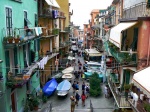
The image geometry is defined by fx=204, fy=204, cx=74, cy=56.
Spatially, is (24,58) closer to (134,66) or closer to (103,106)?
(103,106)

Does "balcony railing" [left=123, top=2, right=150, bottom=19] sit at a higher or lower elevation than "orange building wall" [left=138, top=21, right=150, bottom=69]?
higher

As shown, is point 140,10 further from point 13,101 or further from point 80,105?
point 13,101

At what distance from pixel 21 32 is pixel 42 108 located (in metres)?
8.55

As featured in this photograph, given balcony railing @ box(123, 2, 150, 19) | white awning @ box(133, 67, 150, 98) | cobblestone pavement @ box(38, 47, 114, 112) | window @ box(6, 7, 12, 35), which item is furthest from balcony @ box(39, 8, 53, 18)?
white awning @ box(133, 67, 150, 98)

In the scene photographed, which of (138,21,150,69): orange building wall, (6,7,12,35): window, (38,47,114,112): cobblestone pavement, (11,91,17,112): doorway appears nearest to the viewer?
(138,21,150,69): orange building wall

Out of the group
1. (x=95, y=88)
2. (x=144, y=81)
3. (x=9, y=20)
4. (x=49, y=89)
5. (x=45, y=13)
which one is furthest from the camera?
(x=45, y=13)

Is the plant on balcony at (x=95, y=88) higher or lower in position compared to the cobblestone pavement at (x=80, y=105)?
higher

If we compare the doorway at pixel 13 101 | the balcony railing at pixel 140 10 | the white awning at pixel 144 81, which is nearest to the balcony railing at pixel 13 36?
the doorway at pixel 13 101

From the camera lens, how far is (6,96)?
16766 mm

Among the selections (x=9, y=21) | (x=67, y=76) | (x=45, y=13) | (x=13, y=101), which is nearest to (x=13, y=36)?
(x=9, y=21)

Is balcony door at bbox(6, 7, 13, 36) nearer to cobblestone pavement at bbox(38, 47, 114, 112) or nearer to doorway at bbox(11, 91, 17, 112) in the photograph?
doorway at bbox(11, 91, 17, 112)

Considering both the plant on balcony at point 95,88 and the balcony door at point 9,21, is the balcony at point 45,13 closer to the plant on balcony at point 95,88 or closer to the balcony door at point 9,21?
the balcony door at point 9,21

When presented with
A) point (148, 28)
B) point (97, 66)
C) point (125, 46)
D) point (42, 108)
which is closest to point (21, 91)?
point (42, 108)

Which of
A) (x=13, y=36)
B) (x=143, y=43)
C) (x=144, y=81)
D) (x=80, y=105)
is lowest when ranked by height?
(x=80, y=105)
